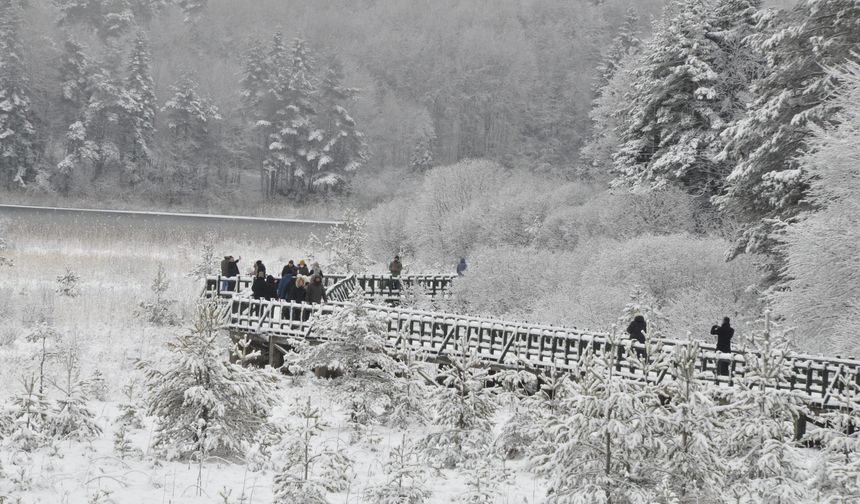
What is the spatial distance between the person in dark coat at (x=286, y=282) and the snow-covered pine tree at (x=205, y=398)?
9.46m

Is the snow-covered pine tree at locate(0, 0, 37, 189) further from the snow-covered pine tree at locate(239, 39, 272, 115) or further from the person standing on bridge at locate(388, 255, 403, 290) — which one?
the person standing on bridge at locate(388, 255, 403, 290)

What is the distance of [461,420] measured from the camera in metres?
10.6

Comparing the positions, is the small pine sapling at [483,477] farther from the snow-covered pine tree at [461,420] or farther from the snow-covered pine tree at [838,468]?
the snow-covered pine tree at [838,468]

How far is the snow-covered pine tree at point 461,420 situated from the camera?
34.2 ft

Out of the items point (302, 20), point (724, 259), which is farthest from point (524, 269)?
point (302, 20)

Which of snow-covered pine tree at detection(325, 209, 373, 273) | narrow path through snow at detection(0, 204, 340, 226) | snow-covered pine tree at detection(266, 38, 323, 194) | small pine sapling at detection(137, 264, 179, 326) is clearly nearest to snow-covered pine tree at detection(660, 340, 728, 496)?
small pine sapling at detection(137, 264, 179, 326)

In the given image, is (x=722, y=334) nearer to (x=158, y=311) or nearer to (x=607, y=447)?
(x=607, y=447)

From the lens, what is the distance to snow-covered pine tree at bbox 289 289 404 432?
1229 centimetres

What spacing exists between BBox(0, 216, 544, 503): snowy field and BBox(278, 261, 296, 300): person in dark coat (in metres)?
3.27

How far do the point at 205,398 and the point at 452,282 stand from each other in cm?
1837

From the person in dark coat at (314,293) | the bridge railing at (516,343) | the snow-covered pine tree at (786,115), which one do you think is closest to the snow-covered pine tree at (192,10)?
the bridge railing at (516,343)

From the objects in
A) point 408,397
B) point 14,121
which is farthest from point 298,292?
point 14,121

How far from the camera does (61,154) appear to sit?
69.9 m

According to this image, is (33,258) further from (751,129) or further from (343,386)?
(751,129)
